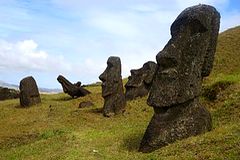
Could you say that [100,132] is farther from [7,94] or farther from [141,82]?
[7,94]

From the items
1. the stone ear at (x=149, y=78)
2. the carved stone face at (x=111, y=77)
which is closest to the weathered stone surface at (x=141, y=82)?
the stone ear at (x=149, y=78)

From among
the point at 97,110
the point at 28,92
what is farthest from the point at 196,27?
the point at 28,92

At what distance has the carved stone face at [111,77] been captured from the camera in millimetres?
30281

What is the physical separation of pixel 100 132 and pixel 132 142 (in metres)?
4.14

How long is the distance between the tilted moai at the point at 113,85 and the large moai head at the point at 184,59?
12.2m

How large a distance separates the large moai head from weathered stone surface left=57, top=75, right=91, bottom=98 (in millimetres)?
23657

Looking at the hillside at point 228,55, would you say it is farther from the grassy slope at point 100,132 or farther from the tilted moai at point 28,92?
the tilted moai at point 28,92

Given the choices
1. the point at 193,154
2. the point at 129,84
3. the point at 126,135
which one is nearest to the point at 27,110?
the point at 129,84

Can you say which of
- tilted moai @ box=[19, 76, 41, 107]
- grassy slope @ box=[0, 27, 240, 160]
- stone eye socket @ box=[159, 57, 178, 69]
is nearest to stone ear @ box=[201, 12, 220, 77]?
stone eye socket @ box=[159, 57, 178, 69]

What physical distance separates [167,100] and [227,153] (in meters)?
4.08

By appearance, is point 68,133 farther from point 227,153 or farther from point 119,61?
point 227,153

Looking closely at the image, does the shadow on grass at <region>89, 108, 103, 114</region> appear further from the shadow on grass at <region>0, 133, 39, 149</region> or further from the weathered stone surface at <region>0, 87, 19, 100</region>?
the weathered stone surface at <region>0, 87, 19, 100</region>

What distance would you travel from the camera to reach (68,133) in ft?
76.4

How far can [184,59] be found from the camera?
1738 cm
